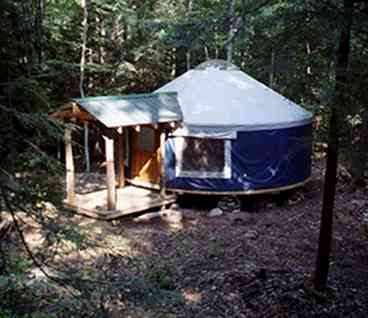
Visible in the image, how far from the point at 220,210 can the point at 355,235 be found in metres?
3.08

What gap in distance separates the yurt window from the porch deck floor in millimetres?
783

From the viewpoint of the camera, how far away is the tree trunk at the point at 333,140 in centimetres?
508

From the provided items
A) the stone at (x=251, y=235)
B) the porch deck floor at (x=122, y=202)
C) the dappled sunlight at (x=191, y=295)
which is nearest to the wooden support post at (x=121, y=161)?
the porch deck floor at (x=122, y=202)

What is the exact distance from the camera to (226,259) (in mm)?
7691

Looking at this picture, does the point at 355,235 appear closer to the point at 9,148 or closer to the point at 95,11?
the point at 9,148

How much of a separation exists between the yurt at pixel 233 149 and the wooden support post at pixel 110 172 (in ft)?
5.67

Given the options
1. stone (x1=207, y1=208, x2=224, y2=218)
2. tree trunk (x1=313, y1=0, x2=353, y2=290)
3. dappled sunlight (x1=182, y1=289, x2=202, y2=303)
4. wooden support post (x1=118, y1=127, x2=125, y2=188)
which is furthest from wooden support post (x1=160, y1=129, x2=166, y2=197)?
tree trunk (x1=313, y1=0, x2=353, y2=290)

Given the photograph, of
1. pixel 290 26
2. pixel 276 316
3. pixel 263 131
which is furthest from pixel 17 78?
pixel 263 131

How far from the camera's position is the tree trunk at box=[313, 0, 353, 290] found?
508cm

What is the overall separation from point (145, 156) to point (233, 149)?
91.4 inches

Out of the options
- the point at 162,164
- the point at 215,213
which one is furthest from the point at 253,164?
the point at 162,164

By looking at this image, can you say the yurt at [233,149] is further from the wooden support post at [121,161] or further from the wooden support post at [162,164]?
the wooden support post at [121,161]

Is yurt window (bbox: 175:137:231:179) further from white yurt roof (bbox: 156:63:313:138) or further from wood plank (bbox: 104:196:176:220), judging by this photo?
wood plank (bbox: 104:196:176:220)

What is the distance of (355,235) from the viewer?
891 cm
